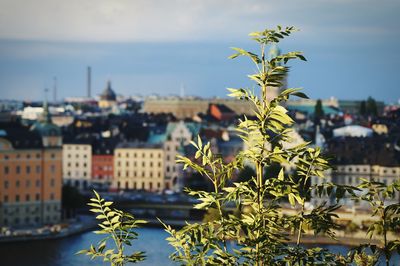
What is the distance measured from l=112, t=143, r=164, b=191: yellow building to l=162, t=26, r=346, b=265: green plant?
18369 mm

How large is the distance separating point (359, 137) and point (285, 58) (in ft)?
60.2

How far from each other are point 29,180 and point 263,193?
13.0 m

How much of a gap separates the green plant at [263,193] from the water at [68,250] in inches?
334

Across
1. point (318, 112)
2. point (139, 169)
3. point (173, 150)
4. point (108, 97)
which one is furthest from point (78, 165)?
point (108, 97)

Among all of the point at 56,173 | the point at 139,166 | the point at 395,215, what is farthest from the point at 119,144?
the point at 395,215

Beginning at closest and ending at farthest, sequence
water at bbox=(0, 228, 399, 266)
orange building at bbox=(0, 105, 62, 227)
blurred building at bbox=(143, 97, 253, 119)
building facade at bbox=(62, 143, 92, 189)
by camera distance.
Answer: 1. water at bbox=(0, 228, 399, 266)
2. orange building at bbox=(0, 105, 62, 227)
3. building facade at bbox=(62, 143, 92, 189)
4. blurred building at bbox=(143, 97, 253, 119)

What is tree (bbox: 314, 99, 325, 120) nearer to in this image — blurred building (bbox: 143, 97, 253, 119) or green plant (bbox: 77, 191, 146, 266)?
blurred building (bbox: 143, 97, 253, 119)

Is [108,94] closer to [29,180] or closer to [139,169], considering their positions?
[139,169]

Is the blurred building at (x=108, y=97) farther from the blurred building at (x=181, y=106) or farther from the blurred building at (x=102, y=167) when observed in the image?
the blurred building at (x=102, y=167)

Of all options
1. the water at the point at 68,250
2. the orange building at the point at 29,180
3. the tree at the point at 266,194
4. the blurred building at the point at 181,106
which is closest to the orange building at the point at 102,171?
the orange building at the point at 29,180

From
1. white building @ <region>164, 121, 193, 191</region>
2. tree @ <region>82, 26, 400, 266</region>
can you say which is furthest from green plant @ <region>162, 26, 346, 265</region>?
white building @ <region>164, 121, 193, 191</region>

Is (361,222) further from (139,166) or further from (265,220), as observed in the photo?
(265,220)

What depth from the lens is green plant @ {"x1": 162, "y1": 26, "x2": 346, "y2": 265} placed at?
6.87 ft

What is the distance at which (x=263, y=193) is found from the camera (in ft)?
6.94
